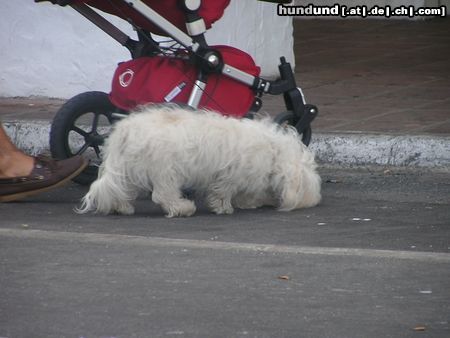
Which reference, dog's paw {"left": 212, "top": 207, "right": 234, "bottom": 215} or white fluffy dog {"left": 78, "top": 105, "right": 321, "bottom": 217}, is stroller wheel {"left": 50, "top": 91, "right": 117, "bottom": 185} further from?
dog's paw {"left": 212, "top": 207, "right": 234, "bottom": 215}

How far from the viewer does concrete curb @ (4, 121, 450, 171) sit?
23.2 ft

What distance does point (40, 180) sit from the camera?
20.7 ft

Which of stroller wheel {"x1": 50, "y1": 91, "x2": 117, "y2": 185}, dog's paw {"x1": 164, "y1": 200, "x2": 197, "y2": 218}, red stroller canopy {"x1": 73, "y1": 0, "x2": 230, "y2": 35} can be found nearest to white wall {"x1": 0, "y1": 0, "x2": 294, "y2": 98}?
stroller wheel {"x1": 50, "y1": 91, "x2": 117, "y2": 185}

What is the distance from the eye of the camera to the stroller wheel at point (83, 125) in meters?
6.55

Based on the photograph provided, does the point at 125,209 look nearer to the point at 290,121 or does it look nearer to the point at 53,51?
the point at 290,121

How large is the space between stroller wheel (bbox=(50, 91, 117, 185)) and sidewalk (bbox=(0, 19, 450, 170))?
102cm

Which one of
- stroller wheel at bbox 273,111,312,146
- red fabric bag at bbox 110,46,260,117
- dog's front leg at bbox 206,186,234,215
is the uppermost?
red fabric bag at bbox 110,46,260,117

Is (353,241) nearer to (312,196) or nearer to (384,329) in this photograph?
(312,196)

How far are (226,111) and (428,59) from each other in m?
4.44

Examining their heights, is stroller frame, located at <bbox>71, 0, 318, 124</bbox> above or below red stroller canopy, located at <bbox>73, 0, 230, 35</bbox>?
below

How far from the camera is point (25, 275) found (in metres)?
4.87

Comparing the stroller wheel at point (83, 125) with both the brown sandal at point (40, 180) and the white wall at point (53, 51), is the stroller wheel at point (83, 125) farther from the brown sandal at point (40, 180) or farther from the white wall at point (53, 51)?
the white wall at point (53, 51)

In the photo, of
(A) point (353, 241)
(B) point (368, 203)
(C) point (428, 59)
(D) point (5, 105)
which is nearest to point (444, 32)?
(C) point (428, 59)

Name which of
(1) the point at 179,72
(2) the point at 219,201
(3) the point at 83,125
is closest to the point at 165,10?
(1) the point at 179,72
